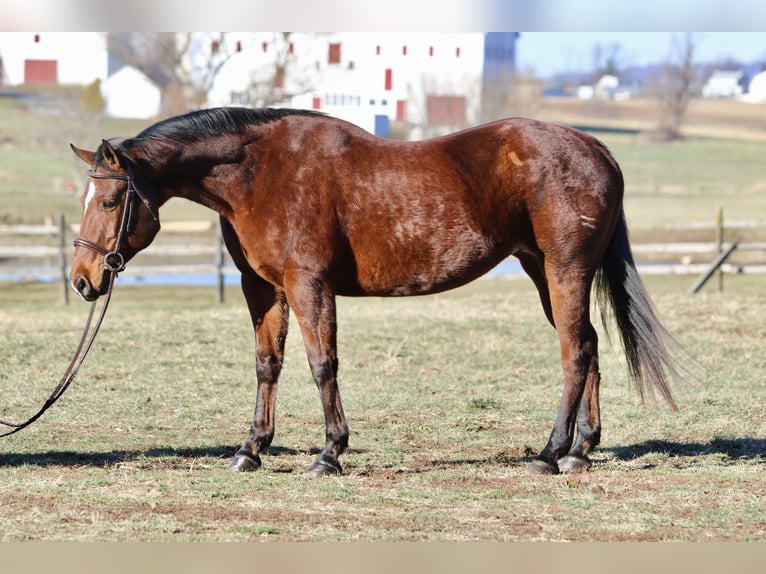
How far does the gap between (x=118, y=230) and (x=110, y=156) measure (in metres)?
0.41

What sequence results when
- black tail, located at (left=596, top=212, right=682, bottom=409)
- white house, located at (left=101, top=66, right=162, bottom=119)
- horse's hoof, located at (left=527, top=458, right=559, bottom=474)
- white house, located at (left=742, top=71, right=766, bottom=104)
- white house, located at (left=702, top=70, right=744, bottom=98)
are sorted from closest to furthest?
horse's hoof, located at (left=527, top=458, right=559, bottom=474), black tail, located at (left=596, top=212, right=682, bottom=409), white house, located at (left=101, top=66, right=162, bottom=119), white house, located at (left=702, top=70, right=744, bottom=98), white house, located at (left=742, top=71, right=766, bottom=104)

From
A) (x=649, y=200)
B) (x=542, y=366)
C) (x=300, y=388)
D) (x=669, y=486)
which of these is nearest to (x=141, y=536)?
(x=669, y=486)

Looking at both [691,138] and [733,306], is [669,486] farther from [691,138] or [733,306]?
[691,138]

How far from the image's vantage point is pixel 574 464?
6055mm

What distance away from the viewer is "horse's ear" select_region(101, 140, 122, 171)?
5457 mm

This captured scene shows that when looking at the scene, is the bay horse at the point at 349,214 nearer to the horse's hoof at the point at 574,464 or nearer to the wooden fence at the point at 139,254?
the horse's hoof at the point at 574,464

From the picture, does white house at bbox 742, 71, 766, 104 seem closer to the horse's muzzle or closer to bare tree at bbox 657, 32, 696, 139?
bare tree at bbox 657, 32, 696, 139

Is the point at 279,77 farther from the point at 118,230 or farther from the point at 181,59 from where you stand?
the point at 118,230

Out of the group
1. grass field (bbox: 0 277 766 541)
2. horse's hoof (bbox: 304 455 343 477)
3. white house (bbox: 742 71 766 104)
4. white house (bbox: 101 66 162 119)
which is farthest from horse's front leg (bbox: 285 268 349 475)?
white house (bbox: 742 71 766 104)

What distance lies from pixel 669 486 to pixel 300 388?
395cm

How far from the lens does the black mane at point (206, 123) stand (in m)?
5.80

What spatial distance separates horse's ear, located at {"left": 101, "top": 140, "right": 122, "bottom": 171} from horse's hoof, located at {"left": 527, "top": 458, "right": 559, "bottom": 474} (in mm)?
2884

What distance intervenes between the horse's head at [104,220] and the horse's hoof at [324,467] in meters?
1.54

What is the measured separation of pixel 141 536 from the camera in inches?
180
